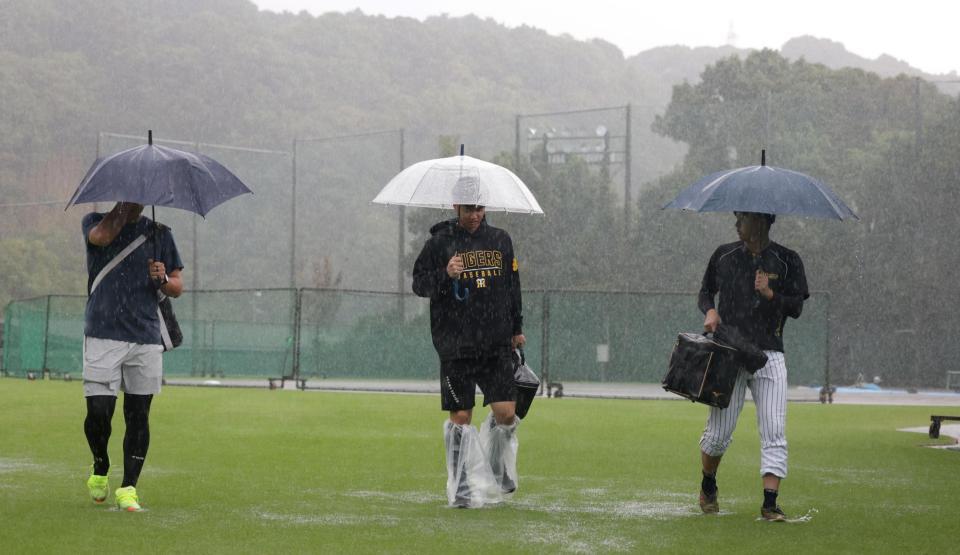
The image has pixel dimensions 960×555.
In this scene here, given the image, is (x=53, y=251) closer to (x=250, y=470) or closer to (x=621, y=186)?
(x=621, y=186)

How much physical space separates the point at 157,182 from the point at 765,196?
11.2 ft

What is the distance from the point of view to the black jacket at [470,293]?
27.7 feet

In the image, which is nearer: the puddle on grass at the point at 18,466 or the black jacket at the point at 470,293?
the black jacket at the point at 470,293

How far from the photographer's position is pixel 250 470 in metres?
10.8

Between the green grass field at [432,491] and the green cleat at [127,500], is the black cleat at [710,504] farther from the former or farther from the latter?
the green cleat at [127,500]

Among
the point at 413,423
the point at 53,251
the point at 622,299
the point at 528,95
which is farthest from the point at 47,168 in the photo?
the point at 413,423

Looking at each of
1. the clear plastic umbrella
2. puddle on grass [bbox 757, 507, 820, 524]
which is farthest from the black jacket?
puddle on grass [bbox 757, 507, 820, 524]

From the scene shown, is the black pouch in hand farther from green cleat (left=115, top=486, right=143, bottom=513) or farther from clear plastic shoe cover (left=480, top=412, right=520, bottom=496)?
green cleat (left=115, top=486, right=143, bottom=513)

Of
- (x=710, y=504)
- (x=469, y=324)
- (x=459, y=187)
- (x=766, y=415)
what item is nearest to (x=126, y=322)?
(x=469, y=324)

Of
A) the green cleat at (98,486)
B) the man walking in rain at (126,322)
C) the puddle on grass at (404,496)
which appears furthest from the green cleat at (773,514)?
the green cleat at (98,486)

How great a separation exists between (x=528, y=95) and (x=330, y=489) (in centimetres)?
8065

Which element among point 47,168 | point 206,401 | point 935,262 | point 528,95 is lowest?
point 206,401

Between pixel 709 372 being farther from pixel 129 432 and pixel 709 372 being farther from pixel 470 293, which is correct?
pixel 129 432

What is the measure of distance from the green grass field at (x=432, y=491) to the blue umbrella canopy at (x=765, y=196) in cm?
178
